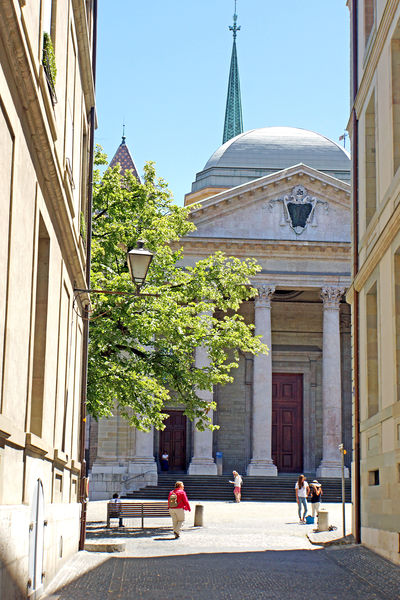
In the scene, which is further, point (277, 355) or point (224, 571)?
point (277, 355)

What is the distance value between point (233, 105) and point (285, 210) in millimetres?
49978

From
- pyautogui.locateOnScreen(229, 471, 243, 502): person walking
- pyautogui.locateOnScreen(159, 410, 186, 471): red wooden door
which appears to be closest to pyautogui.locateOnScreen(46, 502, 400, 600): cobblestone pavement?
pyautogui.locateOnScreen(229, 471, 243, 502): person walking

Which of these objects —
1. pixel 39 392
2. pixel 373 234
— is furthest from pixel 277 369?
pixel 39 392

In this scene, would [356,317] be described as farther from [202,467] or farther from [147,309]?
[202,467]

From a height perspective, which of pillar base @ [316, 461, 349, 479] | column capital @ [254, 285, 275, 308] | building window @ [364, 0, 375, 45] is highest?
building window @ [364, 0, 375, 45]

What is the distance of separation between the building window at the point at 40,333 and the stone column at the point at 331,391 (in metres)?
30.3

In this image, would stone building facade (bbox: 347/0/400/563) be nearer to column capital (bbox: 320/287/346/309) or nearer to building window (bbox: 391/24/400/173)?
building window (bbox: 391/24/400/173)

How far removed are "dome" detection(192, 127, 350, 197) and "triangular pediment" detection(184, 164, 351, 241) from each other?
37.3 ft

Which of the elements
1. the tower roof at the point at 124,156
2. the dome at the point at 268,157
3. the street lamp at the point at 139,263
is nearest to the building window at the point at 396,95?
the street lamp at the point at 139,263

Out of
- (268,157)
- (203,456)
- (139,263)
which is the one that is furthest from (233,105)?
(139,263)

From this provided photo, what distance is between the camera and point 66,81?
13.1m

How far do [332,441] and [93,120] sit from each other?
25.6m

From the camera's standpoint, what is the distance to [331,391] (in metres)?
41.0

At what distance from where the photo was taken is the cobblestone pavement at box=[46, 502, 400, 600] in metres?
11.3
